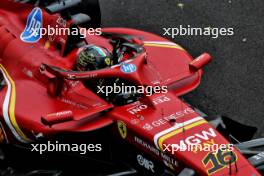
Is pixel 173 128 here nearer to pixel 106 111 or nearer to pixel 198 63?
pixel 106 111

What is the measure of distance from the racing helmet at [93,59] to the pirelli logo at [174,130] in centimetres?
124

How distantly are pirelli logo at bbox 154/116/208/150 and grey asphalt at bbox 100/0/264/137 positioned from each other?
1931 millimetres

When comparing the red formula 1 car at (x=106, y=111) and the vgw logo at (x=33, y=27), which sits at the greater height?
the vgw logo at (x=33, y=27)

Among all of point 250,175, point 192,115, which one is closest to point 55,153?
point 192,115

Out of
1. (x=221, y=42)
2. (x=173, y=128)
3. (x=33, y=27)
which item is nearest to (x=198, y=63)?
(x=173, y=128)

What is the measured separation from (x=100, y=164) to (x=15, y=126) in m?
1.09

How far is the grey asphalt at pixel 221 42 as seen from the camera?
360 inches

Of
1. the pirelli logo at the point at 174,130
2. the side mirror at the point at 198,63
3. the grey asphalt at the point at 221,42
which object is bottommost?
the grey asphalt at the point at 221,42

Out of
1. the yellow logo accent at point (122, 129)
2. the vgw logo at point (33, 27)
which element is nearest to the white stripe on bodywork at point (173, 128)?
the yellow logo accent at point (122, 129)

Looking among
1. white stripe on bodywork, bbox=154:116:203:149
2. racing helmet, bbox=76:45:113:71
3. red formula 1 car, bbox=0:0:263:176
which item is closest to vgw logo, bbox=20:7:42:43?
red formula 1 car, bbox=0:0:263:176

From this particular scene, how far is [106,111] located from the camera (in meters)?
7.29

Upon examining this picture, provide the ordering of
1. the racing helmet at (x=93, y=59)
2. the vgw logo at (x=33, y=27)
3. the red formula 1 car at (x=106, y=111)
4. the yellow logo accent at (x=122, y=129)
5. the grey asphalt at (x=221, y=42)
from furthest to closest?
the grey asphalt at (x=221, y=42)
the vgw logo at (x=33, y=27)
the racing helmet at (x=93, y=59)
the yellow logo accent at (x=122, y=129)
the red formula 1 car at (x=106, y=111)

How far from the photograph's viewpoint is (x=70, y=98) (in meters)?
7.65

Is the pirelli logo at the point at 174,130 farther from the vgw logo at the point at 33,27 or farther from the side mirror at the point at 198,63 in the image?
the vgw logo at the point at 33,27
